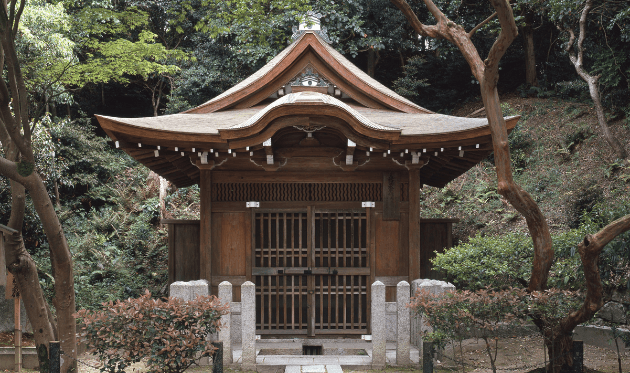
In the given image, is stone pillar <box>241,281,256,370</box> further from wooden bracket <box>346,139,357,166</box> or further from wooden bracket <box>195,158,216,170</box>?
wooden bracket <box>346,139,357,166</box>

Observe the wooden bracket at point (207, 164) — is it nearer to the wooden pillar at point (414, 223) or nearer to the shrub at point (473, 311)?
the wooden pillar at point (414, 223)

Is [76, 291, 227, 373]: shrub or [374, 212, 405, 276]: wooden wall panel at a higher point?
[374, 212, 405, 276]: wooden wall panel

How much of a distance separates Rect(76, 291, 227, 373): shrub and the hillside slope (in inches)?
429

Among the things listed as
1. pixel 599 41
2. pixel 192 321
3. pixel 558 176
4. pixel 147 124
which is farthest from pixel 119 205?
pixel 599 41

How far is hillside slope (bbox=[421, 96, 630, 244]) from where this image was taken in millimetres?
13922

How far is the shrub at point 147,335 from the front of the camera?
502cm

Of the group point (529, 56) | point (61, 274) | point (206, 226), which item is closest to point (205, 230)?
point (206, 226)

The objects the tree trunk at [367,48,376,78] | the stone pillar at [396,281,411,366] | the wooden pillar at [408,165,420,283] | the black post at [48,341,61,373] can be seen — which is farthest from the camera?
the tree trunk at [367,48,376,78]

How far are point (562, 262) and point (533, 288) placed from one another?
1.21 m

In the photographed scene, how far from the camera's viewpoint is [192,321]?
5.24 m

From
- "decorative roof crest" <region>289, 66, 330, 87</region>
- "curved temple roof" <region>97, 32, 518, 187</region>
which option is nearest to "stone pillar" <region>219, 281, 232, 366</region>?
"curved temple roof" <region>97, 32, 518, 187</region>

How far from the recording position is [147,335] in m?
5.04

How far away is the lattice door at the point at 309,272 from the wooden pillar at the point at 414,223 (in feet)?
2.46

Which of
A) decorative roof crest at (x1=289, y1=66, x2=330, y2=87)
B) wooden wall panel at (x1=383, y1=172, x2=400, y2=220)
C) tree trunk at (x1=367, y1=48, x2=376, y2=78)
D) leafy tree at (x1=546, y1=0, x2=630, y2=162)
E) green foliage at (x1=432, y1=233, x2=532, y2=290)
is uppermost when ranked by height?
tree trunk at (x1=367, y1=48, x2=376, y2=78)
